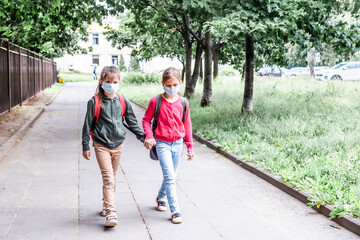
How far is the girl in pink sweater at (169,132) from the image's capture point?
4715 mm

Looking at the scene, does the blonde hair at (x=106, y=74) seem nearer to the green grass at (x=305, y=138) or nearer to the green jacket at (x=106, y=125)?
the green jacket at (x=106, y=125)

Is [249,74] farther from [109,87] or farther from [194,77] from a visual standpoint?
[109,87]

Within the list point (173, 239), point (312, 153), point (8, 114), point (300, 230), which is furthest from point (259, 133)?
point (8, 114)

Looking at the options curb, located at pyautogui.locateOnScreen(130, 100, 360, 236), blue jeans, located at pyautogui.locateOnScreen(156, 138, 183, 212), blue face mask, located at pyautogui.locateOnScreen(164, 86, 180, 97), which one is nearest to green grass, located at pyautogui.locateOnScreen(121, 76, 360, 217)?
curb, located at pyautogui.locateOnScreen(130, 100, 360, 236)

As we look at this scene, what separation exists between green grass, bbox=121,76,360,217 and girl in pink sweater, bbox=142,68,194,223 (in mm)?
1864

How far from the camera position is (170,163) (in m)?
4.79

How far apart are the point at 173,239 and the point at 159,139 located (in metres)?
1.12

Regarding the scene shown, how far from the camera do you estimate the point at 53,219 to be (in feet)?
15.9

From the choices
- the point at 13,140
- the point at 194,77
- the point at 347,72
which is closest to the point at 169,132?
the point at 13,140

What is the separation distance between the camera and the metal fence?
14031mm

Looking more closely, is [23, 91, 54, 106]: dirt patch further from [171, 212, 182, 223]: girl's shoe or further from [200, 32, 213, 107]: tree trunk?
[171, 212, 182, 223]: girl's shoe

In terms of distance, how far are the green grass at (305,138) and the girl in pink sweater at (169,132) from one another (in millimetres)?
1864

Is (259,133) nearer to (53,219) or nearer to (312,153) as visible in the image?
(312,153)

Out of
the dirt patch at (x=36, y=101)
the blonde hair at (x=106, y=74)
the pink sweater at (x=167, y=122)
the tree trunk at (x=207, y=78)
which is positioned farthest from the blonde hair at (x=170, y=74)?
the dirt patch at (x=36, y=101)
